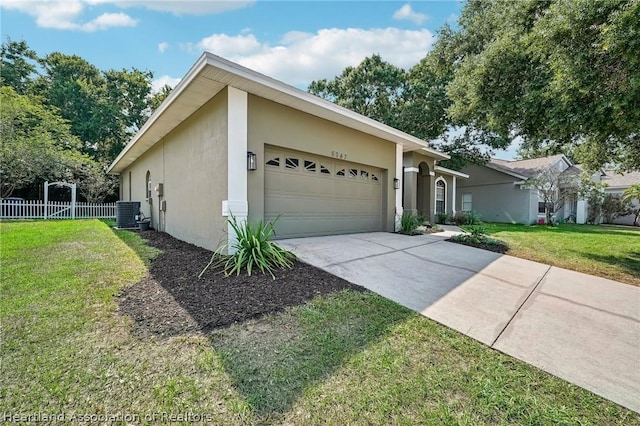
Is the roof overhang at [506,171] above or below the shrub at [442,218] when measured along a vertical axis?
above

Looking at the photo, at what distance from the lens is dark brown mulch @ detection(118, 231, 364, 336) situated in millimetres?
2949

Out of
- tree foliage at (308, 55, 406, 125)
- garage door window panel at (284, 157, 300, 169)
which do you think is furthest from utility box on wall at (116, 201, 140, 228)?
tree foliage at (308, 55, 406, 125)

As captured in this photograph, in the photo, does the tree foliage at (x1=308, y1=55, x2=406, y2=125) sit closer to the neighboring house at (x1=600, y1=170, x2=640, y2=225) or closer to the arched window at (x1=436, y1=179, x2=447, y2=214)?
the arched window at (x1=436, y1=179, x2=447, y2=214)

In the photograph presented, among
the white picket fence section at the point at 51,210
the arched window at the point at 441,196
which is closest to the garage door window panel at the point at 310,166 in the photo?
the arched window at the point at 441,196

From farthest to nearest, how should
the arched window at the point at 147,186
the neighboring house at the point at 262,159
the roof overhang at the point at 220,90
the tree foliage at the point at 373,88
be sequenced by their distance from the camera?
the tree foliage at the point at 373,88 → the arched window at the point at 147,186 → the neighboring house at the point at 262,159 → the roof overhang at the point at 220,90

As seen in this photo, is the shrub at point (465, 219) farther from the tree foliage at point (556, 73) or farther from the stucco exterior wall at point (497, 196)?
the stucco exterior wall at point (497, 196)

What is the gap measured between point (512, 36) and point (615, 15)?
2.28 m

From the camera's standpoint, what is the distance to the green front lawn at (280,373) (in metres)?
1.86

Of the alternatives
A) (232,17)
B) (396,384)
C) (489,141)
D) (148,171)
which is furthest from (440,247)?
(489,141)

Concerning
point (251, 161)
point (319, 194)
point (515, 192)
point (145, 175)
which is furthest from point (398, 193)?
point (515, 192)

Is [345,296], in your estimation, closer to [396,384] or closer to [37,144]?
[396,384]

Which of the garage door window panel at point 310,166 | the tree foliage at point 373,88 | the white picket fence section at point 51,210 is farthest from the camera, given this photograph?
the tree foliage at point 373,88

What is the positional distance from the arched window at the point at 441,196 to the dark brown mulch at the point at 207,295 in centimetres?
1165

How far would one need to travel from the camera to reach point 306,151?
6.83 metres
